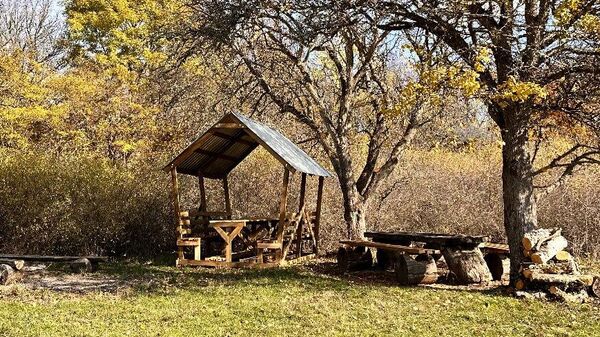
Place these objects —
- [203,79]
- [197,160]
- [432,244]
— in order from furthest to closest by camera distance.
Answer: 1. [203,79]
2. [197,160]
3. [432,244]

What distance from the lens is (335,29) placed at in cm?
917

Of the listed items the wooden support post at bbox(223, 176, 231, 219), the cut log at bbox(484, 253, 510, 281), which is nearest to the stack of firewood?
the cut log at bbox(484, 253, 510, 281)

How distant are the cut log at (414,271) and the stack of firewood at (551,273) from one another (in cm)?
156

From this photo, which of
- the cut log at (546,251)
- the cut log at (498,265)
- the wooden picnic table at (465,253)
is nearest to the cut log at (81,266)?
the wooden picnic table at (465,253)

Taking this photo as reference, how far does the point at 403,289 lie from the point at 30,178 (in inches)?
369

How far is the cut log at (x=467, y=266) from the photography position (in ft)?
33.6

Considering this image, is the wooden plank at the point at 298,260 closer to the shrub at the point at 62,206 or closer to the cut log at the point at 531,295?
the shrub at the point at 62,206

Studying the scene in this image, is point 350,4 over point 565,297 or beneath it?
over

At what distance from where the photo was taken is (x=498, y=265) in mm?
11008

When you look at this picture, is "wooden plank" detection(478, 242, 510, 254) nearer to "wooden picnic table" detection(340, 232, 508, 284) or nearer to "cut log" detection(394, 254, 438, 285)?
"wooden picnic table" detection(340, 232, 508, 284)

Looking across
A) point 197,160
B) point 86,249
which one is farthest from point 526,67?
point 86,249

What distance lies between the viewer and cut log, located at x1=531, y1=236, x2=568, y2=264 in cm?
920

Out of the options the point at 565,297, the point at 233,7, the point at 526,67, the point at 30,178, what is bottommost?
the point at 565,297

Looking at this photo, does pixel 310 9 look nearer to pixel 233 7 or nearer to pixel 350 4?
pixel 350 4
